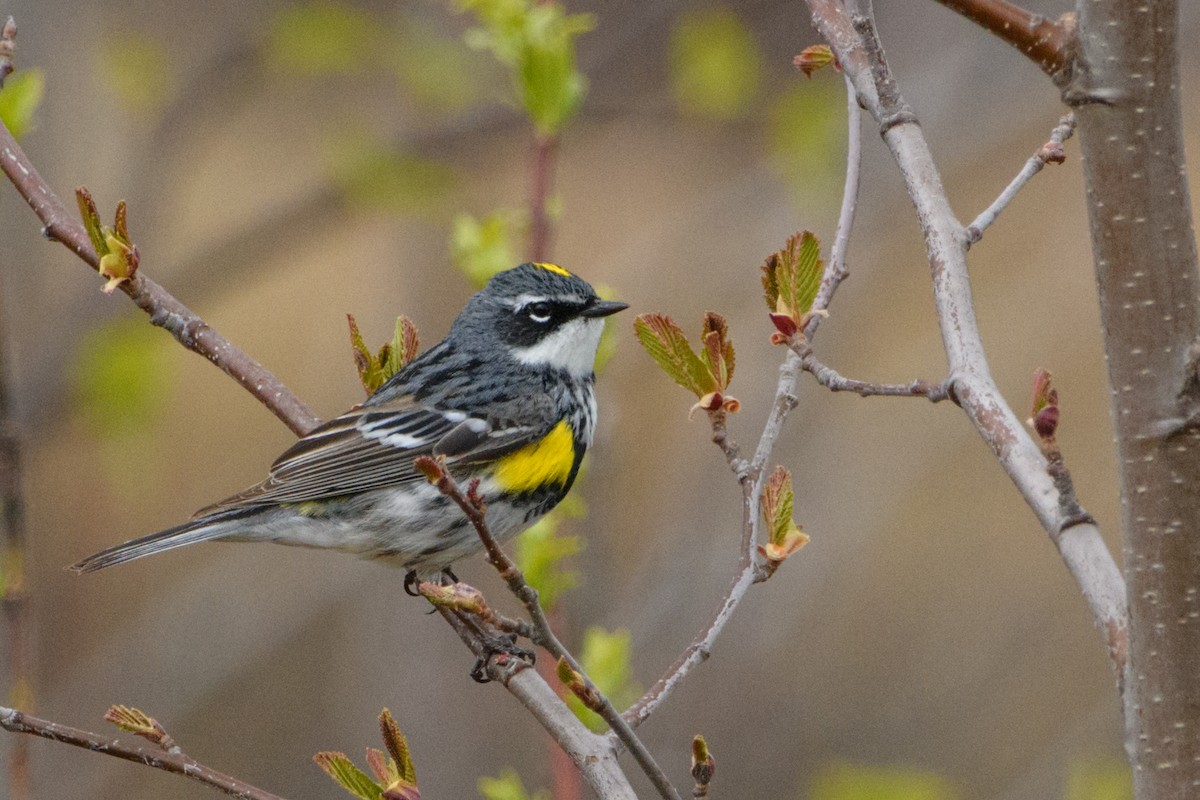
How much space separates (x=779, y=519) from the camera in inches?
105

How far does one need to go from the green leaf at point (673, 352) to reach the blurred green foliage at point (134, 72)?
490 cm

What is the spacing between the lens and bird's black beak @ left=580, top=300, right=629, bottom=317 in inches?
177

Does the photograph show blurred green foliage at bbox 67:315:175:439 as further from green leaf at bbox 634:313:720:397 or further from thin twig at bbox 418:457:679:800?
thin twig at bbox 418:457:679:800

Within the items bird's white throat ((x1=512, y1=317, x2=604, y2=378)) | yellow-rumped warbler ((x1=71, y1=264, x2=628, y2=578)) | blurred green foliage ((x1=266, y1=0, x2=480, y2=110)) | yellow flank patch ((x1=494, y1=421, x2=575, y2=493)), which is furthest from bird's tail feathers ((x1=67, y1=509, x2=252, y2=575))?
blurred green foliage ((x1=266, y1=0, x2=480, y2=110))

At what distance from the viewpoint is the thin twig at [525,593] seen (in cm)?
215

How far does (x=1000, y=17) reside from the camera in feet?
5.97

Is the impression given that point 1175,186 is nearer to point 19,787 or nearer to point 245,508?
point 19,787

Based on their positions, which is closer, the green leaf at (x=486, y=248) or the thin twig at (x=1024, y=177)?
the thin twig at (x=1024, y=177)

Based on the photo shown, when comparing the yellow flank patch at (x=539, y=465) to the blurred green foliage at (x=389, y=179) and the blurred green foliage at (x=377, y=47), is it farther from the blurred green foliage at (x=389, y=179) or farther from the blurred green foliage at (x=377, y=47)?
the blurred green foliage at (x=377, y=47)

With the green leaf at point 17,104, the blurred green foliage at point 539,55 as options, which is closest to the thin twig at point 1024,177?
the blurred green foliage at point 539,55

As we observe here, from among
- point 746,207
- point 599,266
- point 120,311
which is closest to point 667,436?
point 599,266

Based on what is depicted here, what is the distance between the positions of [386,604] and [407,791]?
4.12 meters

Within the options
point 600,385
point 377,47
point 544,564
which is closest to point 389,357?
point 544,564

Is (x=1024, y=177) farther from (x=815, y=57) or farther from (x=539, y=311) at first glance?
(x=539, y=311)
